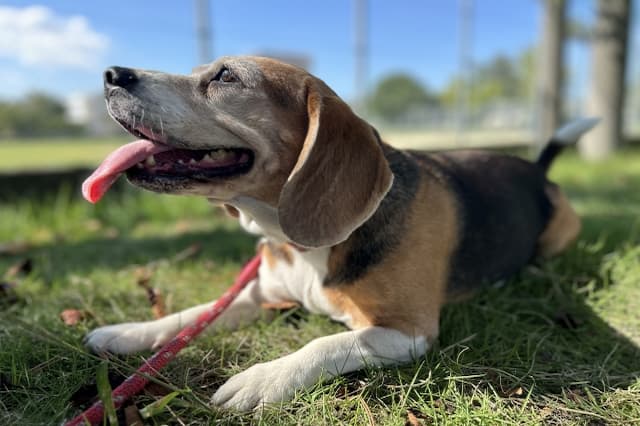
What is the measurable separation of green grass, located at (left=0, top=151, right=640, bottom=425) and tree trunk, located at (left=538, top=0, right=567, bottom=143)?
24.0 ft

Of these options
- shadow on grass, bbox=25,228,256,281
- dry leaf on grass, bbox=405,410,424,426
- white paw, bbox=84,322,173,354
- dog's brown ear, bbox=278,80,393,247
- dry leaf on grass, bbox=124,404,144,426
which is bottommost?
shadow on grass, bbox=25,228,256,281

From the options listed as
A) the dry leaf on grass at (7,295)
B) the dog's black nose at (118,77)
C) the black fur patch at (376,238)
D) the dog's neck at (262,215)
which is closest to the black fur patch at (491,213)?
the black fur patch at (376,238)

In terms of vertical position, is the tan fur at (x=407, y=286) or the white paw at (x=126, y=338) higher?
the tan fur at (x=407, y=286)

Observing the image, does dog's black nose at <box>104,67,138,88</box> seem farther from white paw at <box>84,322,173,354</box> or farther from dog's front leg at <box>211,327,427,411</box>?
dog's front leg at <box>211,327,427,411</box>

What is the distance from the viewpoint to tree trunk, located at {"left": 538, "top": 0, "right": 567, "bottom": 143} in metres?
10.6

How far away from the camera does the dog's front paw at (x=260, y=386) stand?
69.2 inches

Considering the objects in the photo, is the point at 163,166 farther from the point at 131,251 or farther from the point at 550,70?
the point at 550,70

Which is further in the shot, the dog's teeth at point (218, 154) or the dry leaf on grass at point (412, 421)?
the dog's teeth at point (218, 154)

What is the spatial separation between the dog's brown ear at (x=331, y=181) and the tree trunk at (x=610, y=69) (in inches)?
393

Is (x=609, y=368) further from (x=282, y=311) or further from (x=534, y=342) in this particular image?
(x=282, y=311)

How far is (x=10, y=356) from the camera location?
199cm

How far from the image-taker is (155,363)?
6.20 feet

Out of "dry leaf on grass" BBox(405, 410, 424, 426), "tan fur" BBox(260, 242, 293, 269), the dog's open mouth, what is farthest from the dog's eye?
"dry leaf on grass" BBox(405, 410, 424, 426)

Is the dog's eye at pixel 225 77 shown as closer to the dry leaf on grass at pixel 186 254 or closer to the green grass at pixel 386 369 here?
the green grass at pixel 386 369
